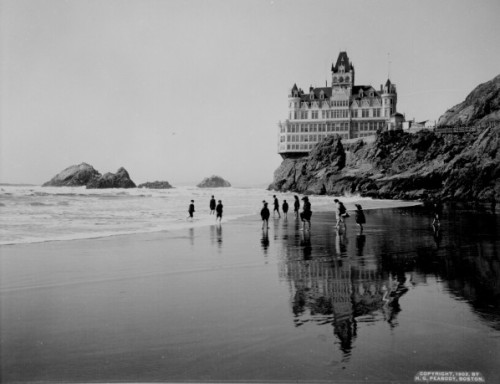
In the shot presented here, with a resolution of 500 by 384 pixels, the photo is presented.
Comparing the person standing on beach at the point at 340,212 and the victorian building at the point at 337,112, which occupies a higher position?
the victorian building at the point at 337,112

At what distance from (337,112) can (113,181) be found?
242 feet

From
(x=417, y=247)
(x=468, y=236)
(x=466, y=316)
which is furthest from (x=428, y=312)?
(x=468, y=236)

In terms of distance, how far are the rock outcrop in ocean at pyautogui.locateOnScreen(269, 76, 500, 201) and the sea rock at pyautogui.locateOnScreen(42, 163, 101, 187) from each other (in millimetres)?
65132

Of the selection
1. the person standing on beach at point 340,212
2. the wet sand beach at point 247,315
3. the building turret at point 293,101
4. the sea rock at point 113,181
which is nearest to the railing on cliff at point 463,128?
the building turret at point 293,101

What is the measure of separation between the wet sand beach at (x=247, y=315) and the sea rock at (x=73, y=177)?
132553 millimetres

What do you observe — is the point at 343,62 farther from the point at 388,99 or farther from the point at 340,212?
the point at 340,212

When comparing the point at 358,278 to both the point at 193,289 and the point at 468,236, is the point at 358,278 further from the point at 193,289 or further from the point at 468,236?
the point at 468,236

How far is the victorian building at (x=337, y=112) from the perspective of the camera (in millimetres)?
108312

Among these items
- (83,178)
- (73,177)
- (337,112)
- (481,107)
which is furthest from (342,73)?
(73,177)

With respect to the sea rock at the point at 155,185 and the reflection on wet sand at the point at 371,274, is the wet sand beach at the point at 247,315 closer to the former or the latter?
the reflection on wet sand at the point at 371,274

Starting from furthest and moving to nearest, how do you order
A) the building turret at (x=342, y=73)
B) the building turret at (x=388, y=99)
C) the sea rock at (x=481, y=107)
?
the building turret at (x=342, y=73) → the building turret at (x=388, y=99) → the sea rock at (x=481, y=107)

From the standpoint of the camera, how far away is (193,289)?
9.84 meters

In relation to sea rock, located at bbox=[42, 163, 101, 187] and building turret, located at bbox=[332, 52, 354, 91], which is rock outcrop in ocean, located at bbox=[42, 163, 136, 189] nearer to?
sea rock, located at bbox=[42, 163, 101, 187]

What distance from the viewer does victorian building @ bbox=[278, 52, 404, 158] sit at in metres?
108
